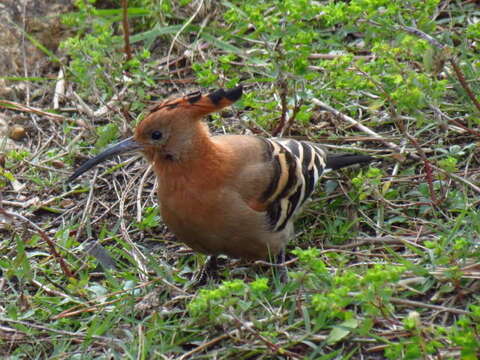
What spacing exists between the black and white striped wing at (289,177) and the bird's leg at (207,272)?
0.31 meters

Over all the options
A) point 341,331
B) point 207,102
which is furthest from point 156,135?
point 341,331

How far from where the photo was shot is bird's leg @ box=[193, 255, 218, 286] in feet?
12.1

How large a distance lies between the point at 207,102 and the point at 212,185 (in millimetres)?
351

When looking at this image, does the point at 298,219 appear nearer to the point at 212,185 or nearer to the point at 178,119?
the point at 212,185

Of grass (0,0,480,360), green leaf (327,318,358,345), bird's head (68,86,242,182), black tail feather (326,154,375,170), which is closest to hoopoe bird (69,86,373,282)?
bird's head (68,86,242,182)

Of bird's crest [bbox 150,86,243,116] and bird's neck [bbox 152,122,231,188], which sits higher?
bird's crest [bbox 150,86,243,116]

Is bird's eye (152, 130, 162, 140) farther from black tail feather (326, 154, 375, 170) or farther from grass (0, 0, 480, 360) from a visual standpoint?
black tail feather (326, 154, 375, 170)

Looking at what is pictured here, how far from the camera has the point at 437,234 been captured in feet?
12.1

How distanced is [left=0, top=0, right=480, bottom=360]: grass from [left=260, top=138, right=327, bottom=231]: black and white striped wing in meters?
0.19

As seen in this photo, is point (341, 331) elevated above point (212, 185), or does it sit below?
below

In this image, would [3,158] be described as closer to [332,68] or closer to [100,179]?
[100,179]

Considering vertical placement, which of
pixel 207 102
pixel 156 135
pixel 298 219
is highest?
pixel 207 102

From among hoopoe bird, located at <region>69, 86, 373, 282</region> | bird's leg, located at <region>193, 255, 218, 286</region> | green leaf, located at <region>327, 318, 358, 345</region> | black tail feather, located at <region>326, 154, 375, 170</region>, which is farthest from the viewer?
black tail feather, located at <region>326, 154, 375, 170</region>

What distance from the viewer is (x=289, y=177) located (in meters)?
3.87
